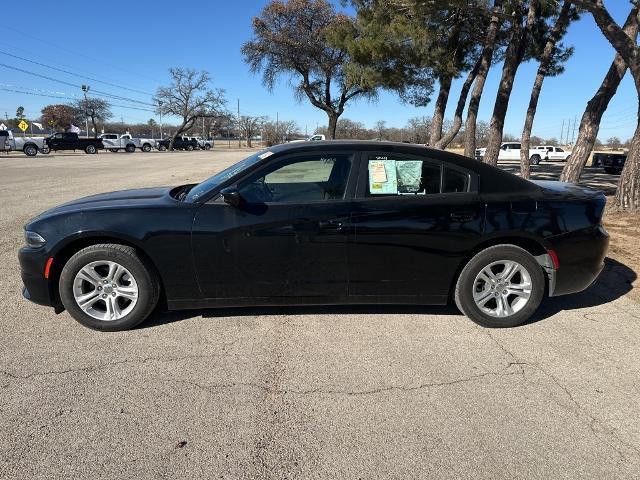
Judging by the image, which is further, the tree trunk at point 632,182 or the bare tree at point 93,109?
the bare tree at point 93,109

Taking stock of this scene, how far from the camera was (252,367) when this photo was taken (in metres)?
3.22

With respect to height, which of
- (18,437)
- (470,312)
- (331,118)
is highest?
(331,118)

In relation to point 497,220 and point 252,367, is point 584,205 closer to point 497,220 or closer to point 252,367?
point 497,220

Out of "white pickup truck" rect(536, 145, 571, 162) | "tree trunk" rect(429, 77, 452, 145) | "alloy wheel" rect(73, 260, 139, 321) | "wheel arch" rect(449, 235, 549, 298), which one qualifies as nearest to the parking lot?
"alloy wheel" rect(73, 260, 139, 321)

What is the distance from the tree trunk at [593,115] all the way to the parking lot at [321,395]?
7.11m

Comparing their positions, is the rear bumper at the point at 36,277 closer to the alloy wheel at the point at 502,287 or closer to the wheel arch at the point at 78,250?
the wheel arch at the point at 78,250

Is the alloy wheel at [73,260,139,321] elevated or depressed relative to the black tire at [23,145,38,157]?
depressed

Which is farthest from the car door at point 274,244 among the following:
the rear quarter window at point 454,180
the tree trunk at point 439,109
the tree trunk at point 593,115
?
the tree trunk at point 439,109

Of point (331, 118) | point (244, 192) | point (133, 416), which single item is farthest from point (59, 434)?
point (331, 118)

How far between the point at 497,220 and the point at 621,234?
457cm

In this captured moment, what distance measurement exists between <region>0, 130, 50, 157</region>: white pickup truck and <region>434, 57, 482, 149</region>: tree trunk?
31.8 m

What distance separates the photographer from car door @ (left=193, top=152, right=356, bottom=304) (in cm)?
362

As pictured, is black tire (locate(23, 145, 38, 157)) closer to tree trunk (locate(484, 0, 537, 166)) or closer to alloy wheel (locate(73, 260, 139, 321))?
tree trunk (locate(484, 0, 537, 166))

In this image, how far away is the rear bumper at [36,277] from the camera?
3.64 metres
